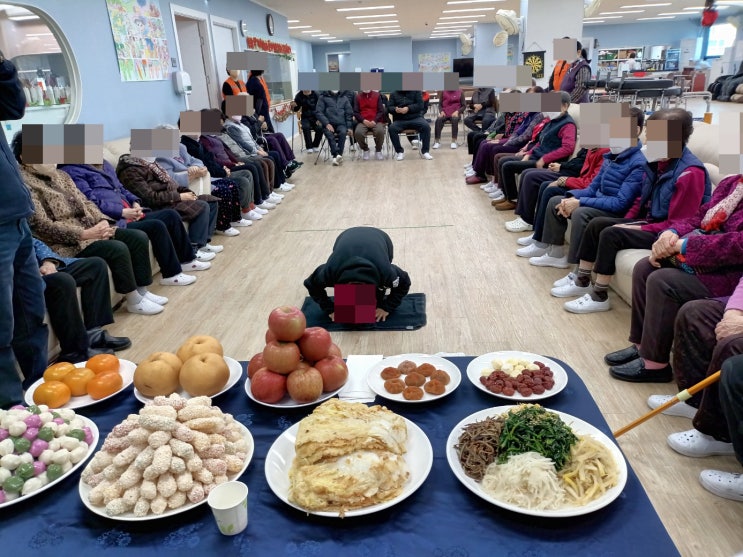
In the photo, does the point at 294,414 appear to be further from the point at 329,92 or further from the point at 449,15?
the point at 449,15

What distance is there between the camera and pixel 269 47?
10.8 metres

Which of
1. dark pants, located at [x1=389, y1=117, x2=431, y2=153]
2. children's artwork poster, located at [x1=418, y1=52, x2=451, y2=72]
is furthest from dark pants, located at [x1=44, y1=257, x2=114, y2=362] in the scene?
children's artwork poster, located at [x1=418, y1=52, x2=451, y2=72]

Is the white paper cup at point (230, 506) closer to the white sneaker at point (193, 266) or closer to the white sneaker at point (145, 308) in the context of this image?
the white sneaker at point (145, 308)

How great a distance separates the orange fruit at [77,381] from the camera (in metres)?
1.41

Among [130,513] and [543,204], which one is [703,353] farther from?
[543,204]

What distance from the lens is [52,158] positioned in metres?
2.86

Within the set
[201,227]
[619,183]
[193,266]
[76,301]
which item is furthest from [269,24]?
[76,301]

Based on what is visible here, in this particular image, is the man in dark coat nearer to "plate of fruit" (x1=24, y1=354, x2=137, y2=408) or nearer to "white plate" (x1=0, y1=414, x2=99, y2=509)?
"plate of fruit" (x1=24, y1=354, x2=137, y2=408)

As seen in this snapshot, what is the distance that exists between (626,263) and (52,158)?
3065 millimetres

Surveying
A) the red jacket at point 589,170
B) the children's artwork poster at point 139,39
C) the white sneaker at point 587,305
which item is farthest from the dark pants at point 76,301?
the red jacket at point 589,170

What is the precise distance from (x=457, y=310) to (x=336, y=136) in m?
6.02

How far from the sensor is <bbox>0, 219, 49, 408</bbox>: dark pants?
1912 mm

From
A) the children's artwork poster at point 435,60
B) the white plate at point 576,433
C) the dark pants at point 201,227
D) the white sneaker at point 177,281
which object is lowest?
the white sneaker at point 177,281

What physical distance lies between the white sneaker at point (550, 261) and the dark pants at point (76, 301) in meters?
2.72
